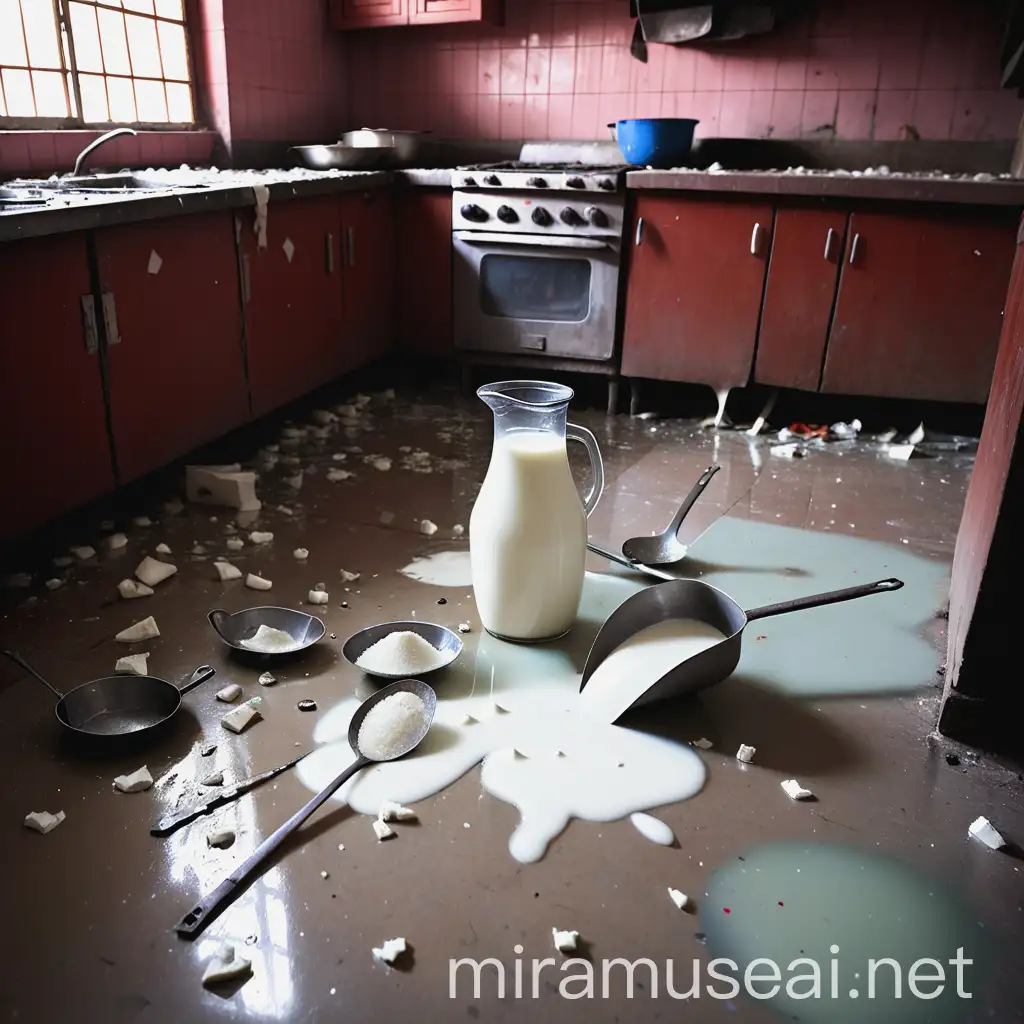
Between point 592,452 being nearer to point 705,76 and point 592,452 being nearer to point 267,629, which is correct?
point 267,629

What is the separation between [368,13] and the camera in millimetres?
4152

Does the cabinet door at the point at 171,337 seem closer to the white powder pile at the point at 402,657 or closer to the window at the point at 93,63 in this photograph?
the window at the point at 93,63

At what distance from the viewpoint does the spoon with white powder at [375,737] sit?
4.19ft

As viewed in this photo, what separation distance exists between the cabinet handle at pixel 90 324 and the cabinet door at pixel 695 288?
2.06m

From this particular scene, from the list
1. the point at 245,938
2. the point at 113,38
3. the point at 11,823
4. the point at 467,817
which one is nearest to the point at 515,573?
the point at 467,817

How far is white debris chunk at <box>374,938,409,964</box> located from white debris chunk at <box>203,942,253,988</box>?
16 cm

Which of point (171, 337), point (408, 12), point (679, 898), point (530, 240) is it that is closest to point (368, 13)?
point (408, 12)

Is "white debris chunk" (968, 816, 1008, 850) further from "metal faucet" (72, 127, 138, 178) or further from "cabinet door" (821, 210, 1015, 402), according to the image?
"metal faucet" (72, 127, 138, 178)

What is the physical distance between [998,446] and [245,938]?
1.50m

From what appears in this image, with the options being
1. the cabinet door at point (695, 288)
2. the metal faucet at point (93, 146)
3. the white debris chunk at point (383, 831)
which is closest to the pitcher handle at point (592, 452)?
the white debris chunk at point (383, 831)

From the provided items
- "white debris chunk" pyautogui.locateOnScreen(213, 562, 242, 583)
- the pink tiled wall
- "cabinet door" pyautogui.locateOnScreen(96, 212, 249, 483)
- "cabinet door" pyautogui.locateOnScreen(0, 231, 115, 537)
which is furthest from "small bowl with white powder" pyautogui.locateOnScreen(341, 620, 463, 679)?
the pink tiled wall

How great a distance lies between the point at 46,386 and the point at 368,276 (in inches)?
72.7

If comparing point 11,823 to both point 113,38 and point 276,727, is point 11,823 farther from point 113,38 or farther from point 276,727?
point 113,38

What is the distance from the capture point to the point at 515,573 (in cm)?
179
